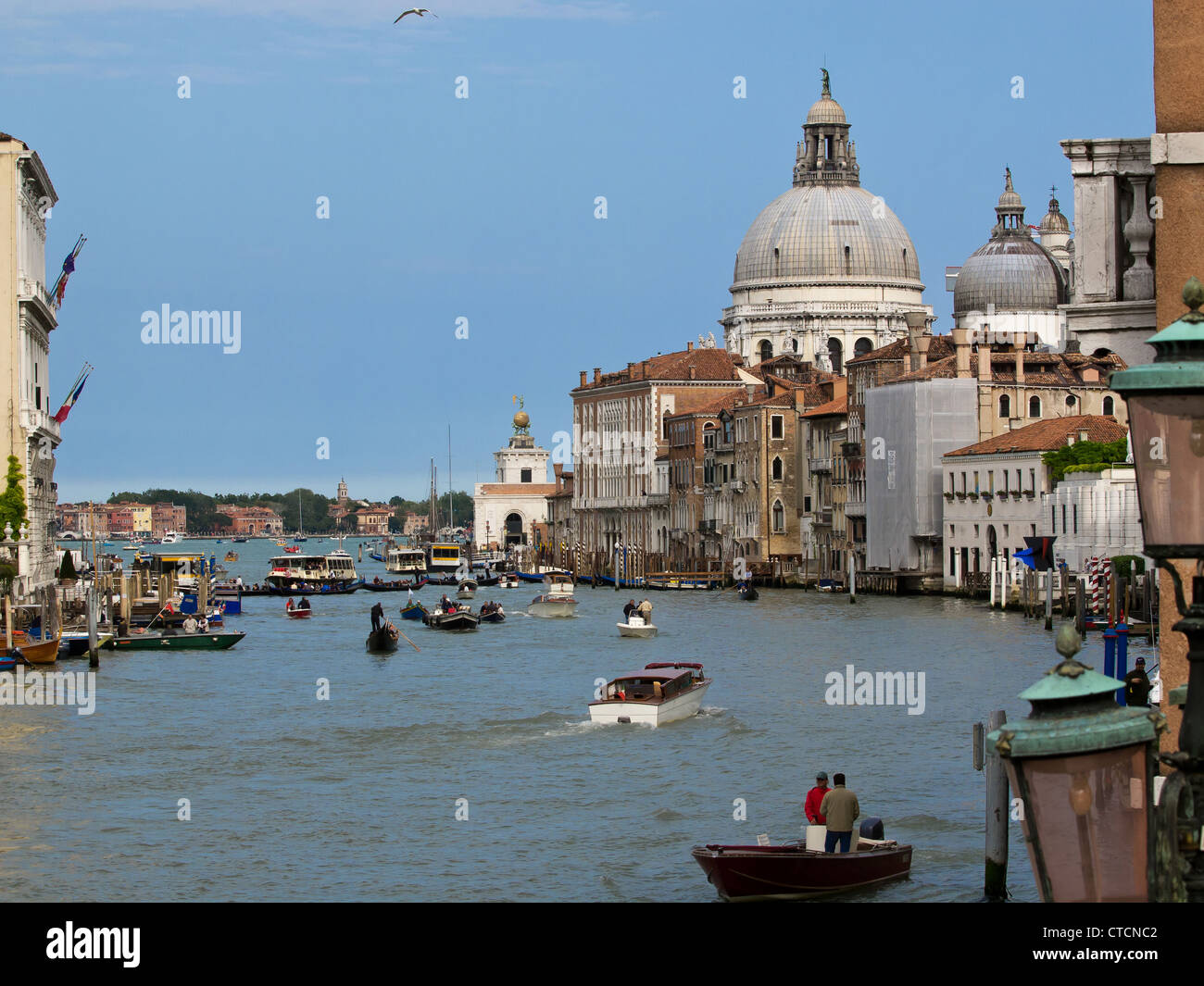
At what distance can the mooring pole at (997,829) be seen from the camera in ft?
46.5

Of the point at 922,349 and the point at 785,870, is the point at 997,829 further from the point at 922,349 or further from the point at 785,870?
the point at 922,349

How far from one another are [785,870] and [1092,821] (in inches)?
401

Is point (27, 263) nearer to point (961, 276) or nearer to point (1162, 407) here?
point (1162, 407)

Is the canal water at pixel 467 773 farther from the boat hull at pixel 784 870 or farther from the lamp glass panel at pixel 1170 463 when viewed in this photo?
the lamp glass panel at pixel 1170 463

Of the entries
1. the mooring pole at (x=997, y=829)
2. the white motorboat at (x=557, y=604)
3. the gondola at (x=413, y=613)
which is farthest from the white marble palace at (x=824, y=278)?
the mooring pole at (x=997, y=829)

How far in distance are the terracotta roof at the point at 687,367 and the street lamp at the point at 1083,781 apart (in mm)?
98953

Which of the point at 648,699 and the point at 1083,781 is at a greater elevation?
the point at 1083,781

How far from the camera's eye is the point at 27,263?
53.2 meters

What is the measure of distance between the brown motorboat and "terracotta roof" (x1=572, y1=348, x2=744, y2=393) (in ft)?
291

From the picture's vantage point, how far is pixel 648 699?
90.6ft

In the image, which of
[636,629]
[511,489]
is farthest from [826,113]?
[636,629]

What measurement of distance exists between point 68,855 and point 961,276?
8660 centimetres

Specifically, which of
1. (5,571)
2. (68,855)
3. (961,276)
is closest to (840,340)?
(961,276)
